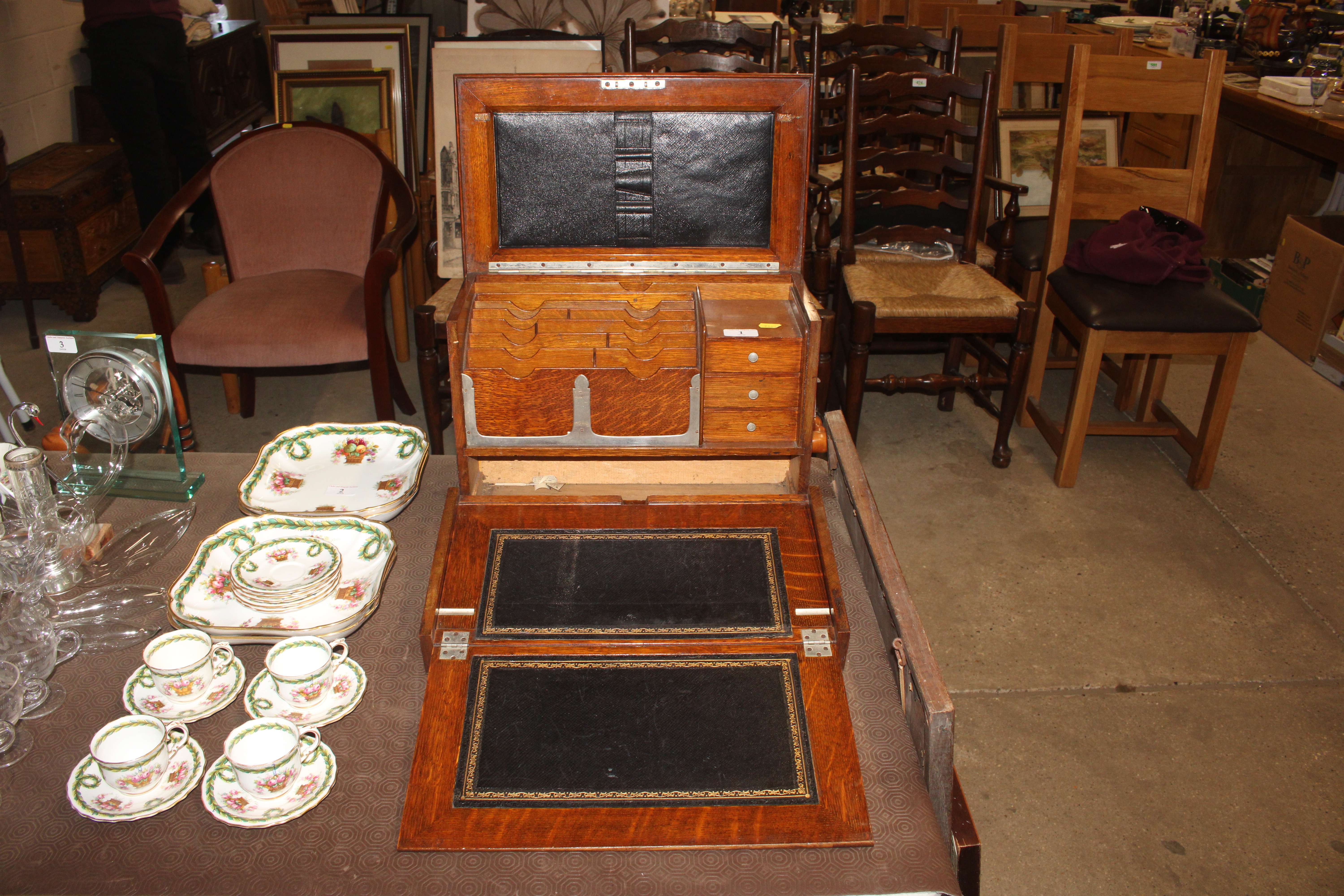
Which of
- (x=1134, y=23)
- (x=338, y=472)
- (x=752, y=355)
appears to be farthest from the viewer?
(x=1134, y=23)

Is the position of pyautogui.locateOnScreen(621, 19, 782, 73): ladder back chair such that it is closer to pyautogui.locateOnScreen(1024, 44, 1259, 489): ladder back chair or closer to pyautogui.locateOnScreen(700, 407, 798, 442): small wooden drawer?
pyautogui.locateOnScreen(1024, 44, 1259, 489): ladder back chair

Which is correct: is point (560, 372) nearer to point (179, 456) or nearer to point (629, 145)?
point (629, 145)

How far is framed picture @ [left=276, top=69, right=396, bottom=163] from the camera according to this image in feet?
12.7

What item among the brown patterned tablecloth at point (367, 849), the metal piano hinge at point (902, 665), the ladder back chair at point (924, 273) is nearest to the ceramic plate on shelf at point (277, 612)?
the brown patterned tablecloth at point (367, 849)

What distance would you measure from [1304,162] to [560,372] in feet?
16.3

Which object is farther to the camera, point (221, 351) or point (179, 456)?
point (221, 351)

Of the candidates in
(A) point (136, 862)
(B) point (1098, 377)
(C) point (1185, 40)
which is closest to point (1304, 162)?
(C) point (1185, 40)

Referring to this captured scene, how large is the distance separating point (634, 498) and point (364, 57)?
3168 millimetres

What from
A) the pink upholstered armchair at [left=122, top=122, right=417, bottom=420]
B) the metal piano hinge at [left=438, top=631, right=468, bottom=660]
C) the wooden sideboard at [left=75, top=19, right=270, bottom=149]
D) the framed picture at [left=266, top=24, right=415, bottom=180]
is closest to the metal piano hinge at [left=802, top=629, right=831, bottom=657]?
the metal piano hinge at [left=438, top=631, right=468, bottom=660]

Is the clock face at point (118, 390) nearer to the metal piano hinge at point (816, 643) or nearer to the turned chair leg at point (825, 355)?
the metal piano hinge at point (816, 643)

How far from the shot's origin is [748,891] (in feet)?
3.34

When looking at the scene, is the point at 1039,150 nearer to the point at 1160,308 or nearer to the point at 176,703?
the point at 1160,308

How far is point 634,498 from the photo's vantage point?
154cm

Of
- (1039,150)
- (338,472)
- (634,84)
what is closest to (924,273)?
(1039,150)
